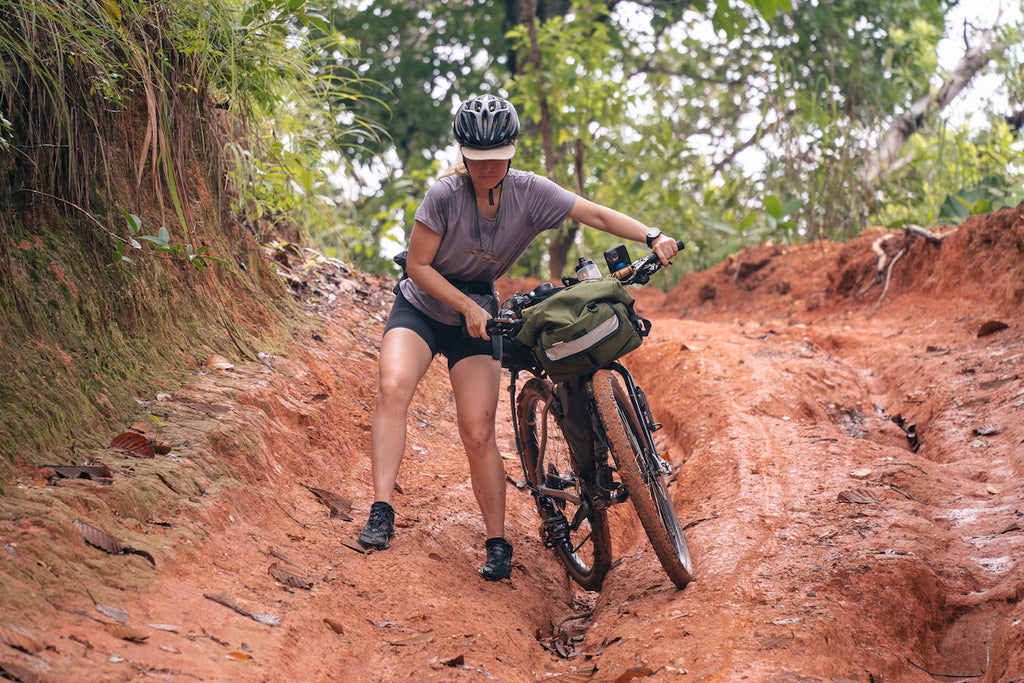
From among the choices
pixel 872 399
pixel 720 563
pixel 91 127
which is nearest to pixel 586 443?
pixel 720 563

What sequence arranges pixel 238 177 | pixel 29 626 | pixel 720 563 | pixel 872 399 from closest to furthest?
1. pixel 29 626
2. pixel 720 563
3. pixel 238 177
4. pixel 872 399

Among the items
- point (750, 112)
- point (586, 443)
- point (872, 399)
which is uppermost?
point (750, 112)

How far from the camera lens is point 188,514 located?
3033mm

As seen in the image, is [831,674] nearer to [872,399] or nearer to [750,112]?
[872,399]

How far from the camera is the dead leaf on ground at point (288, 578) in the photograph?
9.87ft

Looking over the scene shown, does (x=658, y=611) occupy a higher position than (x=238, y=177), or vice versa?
(x=238, y=177)

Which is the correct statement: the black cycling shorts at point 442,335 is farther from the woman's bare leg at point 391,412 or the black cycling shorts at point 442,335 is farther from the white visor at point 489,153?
the white visor at point 489,153

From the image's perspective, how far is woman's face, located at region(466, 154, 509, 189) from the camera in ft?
11.0

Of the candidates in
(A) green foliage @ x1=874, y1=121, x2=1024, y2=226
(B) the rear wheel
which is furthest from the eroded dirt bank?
(A) green foliage @ x1=874, y1=121, x2=1024, y2=226

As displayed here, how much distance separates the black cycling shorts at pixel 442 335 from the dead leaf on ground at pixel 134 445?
107 centimetres

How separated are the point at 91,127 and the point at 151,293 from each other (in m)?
0.77

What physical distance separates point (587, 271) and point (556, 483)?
3.61ft

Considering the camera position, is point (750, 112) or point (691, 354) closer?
point (691, 354)

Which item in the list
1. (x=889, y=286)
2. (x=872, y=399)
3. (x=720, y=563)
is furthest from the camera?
(x=889, y=286)
